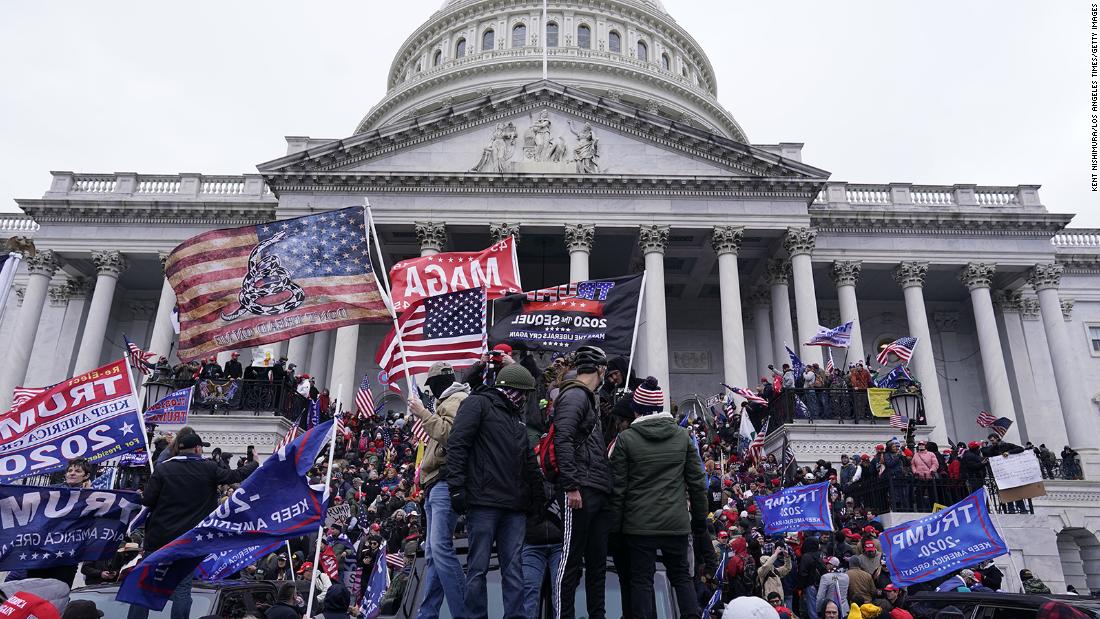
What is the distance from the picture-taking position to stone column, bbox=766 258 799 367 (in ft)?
106

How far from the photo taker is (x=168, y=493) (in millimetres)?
7688

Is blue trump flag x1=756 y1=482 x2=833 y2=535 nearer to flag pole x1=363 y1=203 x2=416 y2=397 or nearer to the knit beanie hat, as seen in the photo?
the knit beanie hat

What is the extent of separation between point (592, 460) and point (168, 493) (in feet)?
13.9

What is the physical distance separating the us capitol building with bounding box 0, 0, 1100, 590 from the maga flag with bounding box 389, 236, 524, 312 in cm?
1329

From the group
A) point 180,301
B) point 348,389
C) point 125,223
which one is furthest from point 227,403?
point 125,223

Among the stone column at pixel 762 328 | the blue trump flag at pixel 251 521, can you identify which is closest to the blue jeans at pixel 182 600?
the blue trump flag at pixel 251 521

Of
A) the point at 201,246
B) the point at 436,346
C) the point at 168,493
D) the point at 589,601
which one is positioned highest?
the point at 201,246

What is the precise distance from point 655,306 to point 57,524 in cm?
2347

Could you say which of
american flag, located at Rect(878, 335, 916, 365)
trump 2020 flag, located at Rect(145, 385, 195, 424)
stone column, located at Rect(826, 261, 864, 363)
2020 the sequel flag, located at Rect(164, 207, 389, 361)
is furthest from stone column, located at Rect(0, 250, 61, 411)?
stone column, located at Rect(826, 261, 864, 363)

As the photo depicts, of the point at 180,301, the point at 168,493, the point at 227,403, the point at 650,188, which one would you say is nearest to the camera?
the point at 168,493

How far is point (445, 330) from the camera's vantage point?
42.5 ft

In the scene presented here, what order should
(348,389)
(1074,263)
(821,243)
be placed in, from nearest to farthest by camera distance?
(348,389) < (821,243) < (1074,263)

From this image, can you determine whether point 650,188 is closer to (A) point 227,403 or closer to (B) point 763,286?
(B) point 763,286

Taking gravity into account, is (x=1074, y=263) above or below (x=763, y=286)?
above
